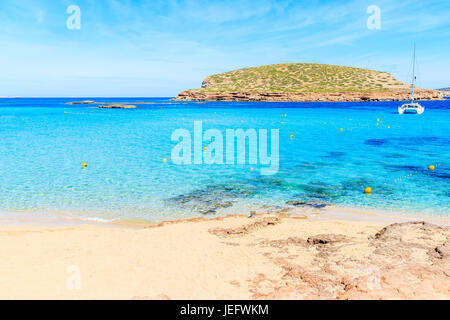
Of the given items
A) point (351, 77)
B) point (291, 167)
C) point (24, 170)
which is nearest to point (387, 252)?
point (291, 167)

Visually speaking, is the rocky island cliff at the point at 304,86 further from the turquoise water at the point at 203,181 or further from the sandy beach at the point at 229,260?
the sandy beach at the point at 229,260

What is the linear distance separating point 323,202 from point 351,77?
159556 mm

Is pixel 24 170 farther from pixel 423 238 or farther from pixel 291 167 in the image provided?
pixel 423 238

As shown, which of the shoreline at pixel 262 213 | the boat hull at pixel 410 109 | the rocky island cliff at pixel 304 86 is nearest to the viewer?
the shoreline at pixel 262 213

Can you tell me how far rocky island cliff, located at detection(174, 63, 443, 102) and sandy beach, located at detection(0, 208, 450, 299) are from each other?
411 ft

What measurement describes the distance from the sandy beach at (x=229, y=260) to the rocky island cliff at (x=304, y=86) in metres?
125

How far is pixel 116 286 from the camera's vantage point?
682 cm

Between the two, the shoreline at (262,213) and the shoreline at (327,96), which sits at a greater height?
the shoreline at (327,96)

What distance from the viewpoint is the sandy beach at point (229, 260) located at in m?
6.55

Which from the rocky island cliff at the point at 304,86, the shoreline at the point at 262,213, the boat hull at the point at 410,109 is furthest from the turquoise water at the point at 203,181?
the rocky island cliff at the point at 304,86

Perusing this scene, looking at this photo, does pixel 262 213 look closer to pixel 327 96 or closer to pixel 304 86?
pixel 327 96

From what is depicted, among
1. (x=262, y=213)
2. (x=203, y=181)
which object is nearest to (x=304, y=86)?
(x=203, y=181)

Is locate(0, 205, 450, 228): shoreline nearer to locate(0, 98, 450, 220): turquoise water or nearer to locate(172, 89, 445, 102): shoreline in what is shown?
locate(0, 98, 450, 220): turquoise water

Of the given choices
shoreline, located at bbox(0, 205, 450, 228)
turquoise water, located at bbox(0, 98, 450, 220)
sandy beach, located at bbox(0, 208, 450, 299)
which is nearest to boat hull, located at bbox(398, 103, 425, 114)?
turquoise water, located at bbox(0, 98, 450, 220)
